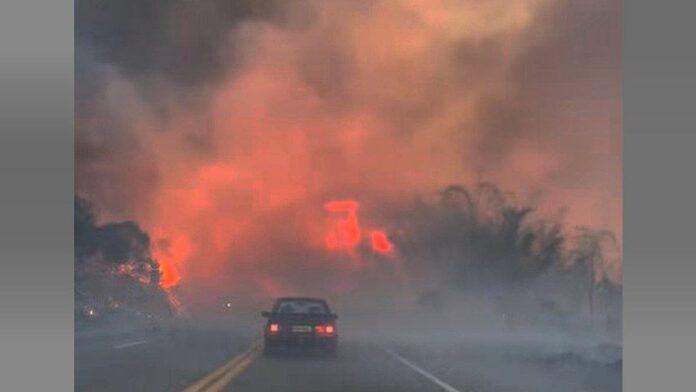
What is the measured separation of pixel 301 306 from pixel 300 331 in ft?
6.41

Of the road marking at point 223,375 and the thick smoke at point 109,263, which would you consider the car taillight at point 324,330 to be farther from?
the thick smoke at point 109,263

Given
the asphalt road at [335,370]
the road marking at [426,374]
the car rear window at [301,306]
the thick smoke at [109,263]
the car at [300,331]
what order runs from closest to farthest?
the road marking at [426,374] → the asphalt road at [335,370] → the car at [300,331] → the car rear window at [301,306] → the thick smoke at [109,263]

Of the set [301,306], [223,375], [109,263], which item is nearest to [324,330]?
[301,306]

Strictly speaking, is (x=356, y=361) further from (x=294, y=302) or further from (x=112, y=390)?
(x=112, y=390)

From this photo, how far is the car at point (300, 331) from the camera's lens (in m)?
24.8

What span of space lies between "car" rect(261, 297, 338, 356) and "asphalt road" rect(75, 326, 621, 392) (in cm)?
37

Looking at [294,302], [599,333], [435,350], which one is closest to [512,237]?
[599,333]

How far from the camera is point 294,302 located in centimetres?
2691

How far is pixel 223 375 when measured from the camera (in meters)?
17.5

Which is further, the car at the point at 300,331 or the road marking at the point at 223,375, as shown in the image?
the car at the point at 300,331

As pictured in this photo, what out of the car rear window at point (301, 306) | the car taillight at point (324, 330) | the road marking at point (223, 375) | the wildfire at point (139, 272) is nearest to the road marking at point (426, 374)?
the car taillight at point (324, 330)

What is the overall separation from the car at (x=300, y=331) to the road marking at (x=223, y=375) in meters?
0.73

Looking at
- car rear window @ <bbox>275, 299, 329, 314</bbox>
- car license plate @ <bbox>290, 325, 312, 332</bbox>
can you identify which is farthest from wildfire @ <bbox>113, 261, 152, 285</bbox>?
car license plate @ <bbox>290, 325, 312, 332</bbox>

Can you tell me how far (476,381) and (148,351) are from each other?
10368mm
